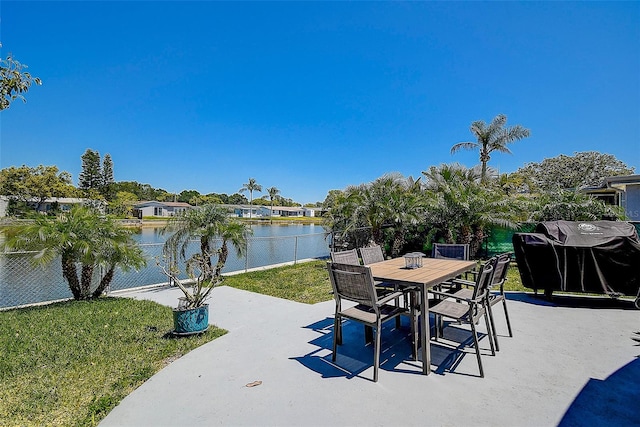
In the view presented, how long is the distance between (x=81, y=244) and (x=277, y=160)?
88.8 ft

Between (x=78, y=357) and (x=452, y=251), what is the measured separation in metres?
4.66

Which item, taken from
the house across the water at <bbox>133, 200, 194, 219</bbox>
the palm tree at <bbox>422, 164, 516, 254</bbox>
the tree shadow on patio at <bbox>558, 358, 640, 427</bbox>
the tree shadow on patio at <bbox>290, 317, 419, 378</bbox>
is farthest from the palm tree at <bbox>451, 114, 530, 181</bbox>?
the house across the water at <bbox>133, 200, 194, 219</bbox>

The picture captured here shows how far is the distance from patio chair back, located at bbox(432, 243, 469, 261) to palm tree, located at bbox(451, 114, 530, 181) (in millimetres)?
14198

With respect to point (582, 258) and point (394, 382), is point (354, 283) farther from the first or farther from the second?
point (582, 258)

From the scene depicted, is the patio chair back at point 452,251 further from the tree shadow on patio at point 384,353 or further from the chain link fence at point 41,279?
the chain link fence at point 41,279

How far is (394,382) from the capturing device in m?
2.37

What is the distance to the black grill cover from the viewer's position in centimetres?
433

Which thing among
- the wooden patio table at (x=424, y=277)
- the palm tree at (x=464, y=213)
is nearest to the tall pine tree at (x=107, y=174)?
the palm tree at (x=464, y=213)

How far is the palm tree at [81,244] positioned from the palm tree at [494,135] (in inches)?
673

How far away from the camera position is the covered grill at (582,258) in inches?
170

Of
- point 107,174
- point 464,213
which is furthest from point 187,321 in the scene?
point 107,174

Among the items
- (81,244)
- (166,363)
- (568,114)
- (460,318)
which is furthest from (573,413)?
(568,114)

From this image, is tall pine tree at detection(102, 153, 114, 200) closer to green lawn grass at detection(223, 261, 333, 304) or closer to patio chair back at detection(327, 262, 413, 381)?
green lawn grass at detection(223, 261, 333, 304)

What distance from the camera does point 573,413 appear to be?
1958mm
